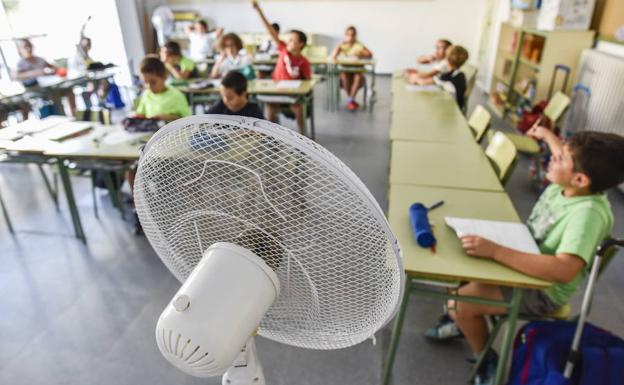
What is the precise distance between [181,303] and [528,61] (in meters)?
4.99

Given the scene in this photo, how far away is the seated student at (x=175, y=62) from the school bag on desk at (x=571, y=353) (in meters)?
4.15

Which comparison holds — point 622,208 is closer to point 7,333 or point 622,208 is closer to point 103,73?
point 7,333

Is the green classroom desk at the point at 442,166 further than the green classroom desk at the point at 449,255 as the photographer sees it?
Yes

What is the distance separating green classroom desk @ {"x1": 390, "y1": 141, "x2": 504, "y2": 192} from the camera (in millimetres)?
1717

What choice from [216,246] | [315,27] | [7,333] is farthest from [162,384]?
[315,27]

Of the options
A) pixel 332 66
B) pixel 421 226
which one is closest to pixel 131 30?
→ pixel 332 66

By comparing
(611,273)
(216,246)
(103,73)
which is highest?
(216,246)

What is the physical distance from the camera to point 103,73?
4.98 meters

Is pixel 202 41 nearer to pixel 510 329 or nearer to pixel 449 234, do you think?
pixel 449 234

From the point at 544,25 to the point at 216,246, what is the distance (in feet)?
14.9

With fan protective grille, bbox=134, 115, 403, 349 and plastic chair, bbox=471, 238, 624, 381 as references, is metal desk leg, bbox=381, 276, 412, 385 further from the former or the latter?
fan protective grille, bbox=134, 115, 403, 349

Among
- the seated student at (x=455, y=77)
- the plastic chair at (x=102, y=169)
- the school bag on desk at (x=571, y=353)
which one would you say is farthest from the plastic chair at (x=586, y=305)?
the seated student at (x=455, y=77)

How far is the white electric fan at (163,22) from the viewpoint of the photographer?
733 cm

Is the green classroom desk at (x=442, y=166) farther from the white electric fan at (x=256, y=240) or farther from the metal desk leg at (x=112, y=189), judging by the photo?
the metal desk leg at (x=112, y=189)
